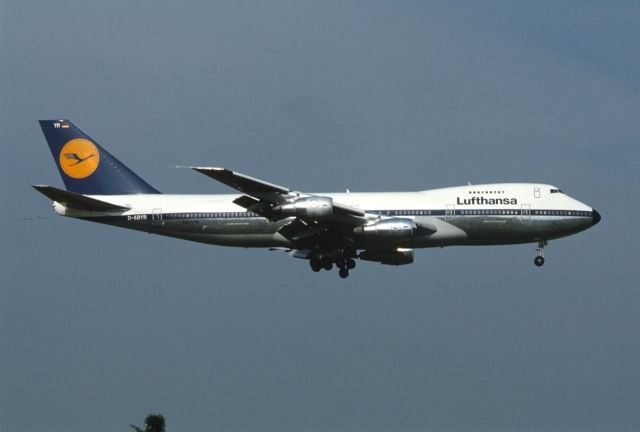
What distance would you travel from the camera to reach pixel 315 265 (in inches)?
2901

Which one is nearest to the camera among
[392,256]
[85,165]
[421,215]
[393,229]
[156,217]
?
[393,229]

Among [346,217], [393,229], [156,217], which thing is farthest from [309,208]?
[156,217]

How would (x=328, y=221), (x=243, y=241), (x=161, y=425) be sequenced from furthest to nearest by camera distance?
1. (x=243, y=241)
2. (x=328, y=221)
3. (x=161, y=425)

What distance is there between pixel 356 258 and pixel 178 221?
10.7m

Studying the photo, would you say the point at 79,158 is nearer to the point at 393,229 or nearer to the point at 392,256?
the point at 392,256

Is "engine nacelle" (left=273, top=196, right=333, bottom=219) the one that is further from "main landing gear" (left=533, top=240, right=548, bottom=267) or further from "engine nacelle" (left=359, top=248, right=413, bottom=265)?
"main landing gear" (left=533, top=240, right=548, bottom=267)

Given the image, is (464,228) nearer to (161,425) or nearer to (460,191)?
(460,191)

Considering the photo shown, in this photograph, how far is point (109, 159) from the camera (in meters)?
78.3

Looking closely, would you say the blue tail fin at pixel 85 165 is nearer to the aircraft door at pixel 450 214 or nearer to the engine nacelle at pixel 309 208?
the engine nacelle at pixel 309 208

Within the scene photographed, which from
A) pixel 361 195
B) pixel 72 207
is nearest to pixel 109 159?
pixel 72 207

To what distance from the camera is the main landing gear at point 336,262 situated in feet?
241

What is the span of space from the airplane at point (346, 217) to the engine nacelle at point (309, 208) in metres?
0.05

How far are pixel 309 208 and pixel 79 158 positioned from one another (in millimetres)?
18325

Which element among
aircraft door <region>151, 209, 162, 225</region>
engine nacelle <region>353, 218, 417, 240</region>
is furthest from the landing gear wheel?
aircraft door <region>151, 209, 162, 225</region>
